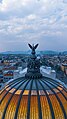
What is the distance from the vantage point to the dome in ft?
47.8

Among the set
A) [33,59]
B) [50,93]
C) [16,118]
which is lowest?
[16,118]

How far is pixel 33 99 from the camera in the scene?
50.0 ft

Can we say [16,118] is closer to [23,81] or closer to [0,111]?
[0,111]

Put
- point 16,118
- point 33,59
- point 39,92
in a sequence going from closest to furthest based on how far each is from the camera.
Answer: point 16,118 → point 39,92 → point 33,59

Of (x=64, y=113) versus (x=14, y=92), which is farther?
(x=14, y=92)

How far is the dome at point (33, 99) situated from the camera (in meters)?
14.6

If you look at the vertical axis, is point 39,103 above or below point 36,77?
below

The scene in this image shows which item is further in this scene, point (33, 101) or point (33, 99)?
point (33, 99)

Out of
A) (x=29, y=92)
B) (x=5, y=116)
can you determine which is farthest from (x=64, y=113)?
(x=5, y=116)

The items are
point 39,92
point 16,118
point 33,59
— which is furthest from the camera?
point 33,59

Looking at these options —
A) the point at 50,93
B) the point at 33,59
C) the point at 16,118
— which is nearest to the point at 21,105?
the point at 16,118

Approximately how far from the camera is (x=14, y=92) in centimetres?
1581

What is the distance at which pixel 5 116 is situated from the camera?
48.6 feet

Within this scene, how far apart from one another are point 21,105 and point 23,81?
2.36 meters
